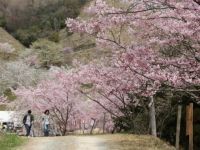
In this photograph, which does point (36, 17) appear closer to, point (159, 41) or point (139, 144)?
point (139, 144)

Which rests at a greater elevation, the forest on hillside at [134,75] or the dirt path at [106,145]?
the forest on hillside at [134,75]

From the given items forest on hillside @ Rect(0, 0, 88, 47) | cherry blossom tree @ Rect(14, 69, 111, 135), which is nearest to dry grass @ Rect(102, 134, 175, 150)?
cherry blossom tree @ Rect(14, 69, 111, 135)

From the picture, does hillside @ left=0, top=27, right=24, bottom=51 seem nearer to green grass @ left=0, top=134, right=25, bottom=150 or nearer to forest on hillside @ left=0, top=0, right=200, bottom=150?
forest on hillside @ left=0, top=0, right=200, bottom=150

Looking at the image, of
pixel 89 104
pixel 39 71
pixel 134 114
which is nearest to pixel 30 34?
pixel 39 71

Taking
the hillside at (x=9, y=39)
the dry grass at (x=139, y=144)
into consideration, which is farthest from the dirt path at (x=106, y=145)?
the hillside at (x=9, y=39)

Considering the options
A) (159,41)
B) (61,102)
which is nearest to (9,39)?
(61,102)

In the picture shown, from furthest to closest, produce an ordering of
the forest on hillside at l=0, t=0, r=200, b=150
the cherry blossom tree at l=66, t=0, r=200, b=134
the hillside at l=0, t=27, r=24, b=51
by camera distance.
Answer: the hillside at l=0, t=27, r=24, b=51, the forest on hillside at l=0, t=0, r=200, b=150, the cherry blossom tree at l=66, t=0, r=200, b=134

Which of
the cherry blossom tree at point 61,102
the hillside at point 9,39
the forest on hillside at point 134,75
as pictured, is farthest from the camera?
the hillside at point 9,39

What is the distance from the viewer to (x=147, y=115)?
24.9m

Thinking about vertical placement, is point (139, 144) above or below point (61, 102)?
below

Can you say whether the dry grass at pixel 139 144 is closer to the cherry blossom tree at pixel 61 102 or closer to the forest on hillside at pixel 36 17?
the cherry blossom tree at pixel 61 102

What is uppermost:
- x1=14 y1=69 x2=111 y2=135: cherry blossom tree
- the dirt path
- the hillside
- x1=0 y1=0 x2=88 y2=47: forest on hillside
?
x1=0 y1=0 x2=88 y2=47: forest on hillside

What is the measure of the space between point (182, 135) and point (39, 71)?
4931 centimetres

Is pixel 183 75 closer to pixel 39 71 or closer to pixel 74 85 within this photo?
pixel 74 85
